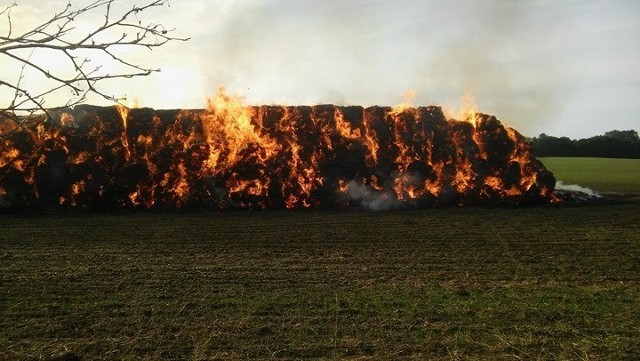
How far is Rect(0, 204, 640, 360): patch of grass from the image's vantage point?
21.6ft

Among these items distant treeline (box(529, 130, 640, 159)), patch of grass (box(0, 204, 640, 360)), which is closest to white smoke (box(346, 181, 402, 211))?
patch of grass (box(0, 204, 640, 360))

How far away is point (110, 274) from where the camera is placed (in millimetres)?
10070

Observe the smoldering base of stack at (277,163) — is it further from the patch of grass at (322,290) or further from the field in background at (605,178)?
the field in background at (605,178)

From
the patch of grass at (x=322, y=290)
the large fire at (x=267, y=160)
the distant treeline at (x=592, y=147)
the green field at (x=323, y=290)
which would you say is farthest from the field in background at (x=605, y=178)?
the distant treeline at (x=592, y=147)

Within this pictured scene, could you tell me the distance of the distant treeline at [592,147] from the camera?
5100 cm

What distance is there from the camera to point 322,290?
8.92 m

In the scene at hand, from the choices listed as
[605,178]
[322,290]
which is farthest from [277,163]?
[605,178]

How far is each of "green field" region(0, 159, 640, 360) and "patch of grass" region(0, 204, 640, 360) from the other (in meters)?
0.03

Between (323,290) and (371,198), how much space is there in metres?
10.1

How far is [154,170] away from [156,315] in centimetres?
1234

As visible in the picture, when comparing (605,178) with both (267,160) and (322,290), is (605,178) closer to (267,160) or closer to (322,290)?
(267,160)

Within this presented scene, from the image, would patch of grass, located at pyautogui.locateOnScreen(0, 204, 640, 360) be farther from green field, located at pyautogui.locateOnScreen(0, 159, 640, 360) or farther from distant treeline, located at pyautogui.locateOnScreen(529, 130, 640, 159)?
distant treeline, located at pyautogui.locateOnScreen(529, 130, 640, 159)

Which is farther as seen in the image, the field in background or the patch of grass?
the field in background

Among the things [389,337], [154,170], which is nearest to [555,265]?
[389,337]
